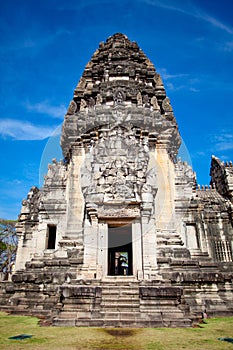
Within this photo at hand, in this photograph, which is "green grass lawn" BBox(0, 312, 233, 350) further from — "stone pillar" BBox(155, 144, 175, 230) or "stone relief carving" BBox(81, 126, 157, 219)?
"stone pillar" BBox(155, 144, 175, 230)

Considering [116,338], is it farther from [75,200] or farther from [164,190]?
[164,190]

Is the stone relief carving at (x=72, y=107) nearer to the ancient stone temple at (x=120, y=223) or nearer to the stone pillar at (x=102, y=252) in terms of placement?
the ancient stone temple at (x=120, y=223)

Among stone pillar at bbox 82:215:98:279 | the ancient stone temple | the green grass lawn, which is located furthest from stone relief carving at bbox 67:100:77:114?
the green grass lawn

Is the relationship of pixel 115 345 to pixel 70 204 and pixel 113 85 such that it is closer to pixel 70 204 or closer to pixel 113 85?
pixel 70 204

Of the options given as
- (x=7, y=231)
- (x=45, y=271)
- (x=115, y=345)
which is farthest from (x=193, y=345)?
(x=7, y=231)

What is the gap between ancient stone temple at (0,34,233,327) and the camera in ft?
30.5

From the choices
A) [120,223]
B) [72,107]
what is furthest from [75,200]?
[72,107]

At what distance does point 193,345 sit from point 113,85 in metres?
13.9

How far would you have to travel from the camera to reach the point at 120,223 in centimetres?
1164

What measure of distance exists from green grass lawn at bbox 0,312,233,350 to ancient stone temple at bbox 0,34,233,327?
0.72 m

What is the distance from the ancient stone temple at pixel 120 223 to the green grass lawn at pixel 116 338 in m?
0.72

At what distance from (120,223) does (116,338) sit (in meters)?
5.31

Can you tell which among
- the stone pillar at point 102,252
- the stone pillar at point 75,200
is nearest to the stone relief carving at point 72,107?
the stone pillar at point 75,200

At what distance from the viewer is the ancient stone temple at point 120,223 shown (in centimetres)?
930
